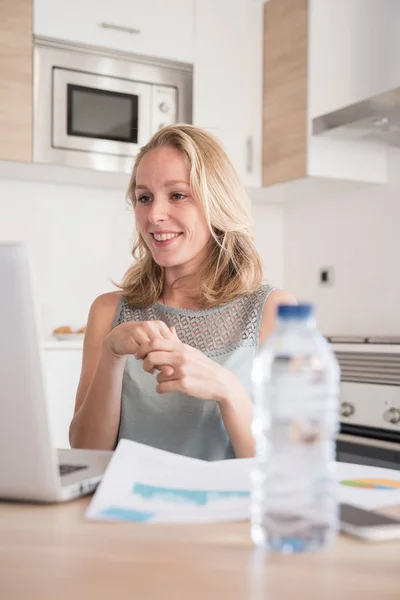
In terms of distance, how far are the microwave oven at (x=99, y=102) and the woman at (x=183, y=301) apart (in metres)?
1.17

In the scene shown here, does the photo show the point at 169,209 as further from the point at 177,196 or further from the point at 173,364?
the point at 173,364

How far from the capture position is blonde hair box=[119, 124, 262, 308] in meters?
1.59

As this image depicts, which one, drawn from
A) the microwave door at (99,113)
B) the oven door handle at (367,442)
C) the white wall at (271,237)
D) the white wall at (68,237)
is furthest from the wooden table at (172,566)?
the white wall at (271,237)

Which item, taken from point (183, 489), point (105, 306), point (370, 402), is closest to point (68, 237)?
point (370, 402)

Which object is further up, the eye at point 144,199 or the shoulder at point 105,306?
the eye at point 144,199

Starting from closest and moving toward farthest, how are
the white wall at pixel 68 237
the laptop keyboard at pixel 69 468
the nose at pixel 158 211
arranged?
the laptop keyboard at pixel 69 468
the nose at pixel 158 211
the white wall at pixel 68 237

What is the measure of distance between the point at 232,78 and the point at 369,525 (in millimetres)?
2746

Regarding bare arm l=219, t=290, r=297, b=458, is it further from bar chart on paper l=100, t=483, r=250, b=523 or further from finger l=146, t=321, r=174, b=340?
bar chart on paper l=100, t=483, r=250, b=523

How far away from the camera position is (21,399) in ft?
2.31

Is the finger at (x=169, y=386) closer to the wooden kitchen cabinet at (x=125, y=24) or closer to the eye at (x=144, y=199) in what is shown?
the eye at (x=144, y=199)

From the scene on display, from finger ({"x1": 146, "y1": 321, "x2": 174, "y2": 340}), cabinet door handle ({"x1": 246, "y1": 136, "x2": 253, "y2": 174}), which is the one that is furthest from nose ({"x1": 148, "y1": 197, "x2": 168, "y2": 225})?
cabinet door handle ({"x1": 246, "y1": 136, "x2": 253, "y2": 174})

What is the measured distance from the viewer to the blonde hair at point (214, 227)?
159 cm

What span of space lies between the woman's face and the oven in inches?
41.4

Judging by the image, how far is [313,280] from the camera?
11.3ft
